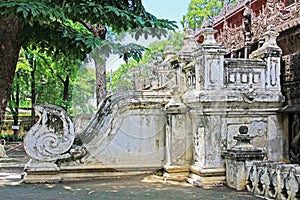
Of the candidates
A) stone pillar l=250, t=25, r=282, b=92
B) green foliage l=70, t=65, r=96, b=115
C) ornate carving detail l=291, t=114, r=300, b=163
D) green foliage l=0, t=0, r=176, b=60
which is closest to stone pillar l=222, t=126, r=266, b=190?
ornate carving detail l=291, t=114, r=300, b=163

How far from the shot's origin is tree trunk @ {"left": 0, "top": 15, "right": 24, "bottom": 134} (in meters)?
5.54

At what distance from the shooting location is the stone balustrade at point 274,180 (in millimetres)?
6961

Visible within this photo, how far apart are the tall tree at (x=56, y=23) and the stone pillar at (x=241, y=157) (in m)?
3.23

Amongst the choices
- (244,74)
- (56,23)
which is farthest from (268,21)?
(56,23)

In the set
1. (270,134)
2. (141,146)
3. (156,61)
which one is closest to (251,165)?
(270,134)

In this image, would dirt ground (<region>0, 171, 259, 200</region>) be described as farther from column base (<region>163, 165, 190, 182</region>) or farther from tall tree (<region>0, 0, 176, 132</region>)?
tall tree (<region>0, 0, 176, 132</region>)

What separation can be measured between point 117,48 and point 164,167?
4825 millimetres

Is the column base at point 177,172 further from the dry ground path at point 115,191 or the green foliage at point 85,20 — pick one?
the green foliage at point 85,20

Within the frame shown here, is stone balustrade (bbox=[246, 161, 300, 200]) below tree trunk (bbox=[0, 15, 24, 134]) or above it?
below

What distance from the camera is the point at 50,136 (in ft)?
32.6

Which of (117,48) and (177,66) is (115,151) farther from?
(117,48)

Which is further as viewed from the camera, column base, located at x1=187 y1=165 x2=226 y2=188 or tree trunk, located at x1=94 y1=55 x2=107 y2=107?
tree trunk, located at x1=94 y1=55 x2=107 y2=107

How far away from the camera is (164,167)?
1021 centimetres

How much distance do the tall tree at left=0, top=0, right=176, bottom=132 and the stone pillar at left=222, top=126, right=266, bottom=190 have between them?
10.6 feet
